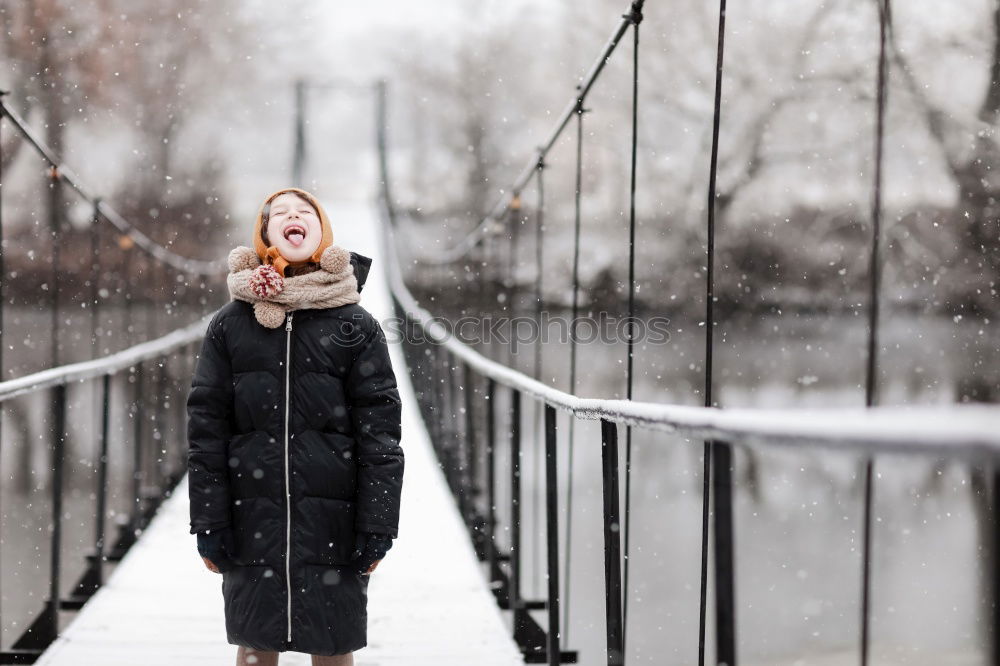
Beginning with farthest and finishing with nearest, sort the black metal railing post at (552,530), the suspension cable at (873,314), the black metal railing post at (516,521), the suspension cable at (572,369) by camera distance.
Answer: the black metal railing post at (516,521), the suspension cable at (572,369), the black metal railing post at (552,530), the suspension cable at (873,314)

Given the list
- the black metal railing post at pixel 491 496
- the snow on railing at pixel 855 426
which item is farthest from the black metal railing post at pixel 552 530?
the black metal railing post at pixel 491 496

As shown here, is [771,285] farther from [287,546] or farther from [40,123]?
[287,546]

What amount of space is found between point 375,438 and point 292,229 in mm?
332

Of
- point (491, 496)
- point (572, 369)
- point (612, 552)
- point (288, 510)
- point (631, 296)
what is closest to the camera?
point (288, 510)

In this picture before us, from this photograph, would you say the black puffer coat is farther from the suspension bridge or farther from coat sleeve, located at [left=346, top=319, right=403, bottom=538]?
the suspension bridge

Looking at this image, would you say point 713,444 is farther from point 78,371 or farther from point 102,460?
point 102,460

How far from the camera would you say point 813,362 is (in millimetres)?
25422

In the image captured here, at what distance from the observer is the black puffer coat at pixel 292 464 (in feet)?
5.25

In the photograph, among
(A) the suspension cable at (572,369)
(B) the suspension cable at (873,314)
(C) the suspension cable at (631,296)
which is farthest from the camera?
(A) the suspension cable at (572,369)

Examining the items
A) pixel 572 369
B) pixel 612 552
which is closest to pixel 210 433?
pixel 612 552

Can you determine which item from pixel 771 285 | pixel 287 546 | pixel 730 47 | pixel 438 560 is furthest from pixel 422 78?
pixel 287 546

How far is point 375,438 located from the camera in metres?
1.63

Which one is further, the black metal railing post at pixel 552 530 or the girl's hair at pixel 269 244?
the black metal railing post at pixel 552 530

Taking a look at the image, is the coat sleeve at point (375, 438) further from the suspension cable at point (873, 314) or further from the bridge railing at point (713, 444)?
the suspension cable at point (873, 314)
